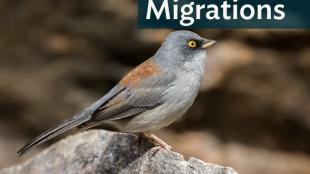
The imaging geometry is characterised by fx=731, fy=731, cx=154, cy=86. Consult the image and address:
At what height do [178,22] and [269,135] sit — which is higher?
[178,22]

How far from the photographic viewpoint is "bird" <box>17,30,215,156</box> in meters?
6.20

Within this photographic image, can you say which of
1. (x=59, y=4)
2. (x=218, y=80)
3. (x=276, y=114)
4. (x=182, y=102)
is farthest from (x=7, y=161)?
(x=182, y=102)

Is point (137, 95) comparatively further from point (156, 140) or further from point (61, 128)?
point (61, 128)

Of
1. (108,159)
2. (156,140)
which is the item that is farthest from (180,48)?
(108,159)

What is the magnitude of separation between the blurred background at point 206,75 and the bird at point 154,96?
10.1 feet

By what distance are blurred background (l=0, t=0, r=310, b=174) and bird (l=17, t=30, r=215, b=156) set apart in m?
3.07

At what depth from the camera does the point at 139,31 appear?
376 inches

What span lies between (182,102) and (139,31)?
137 inches

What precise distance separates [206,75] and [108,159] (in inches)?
131

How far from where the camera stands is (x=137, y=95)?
629 cm

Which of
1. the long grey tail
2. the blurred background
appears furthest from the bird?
the blurred background

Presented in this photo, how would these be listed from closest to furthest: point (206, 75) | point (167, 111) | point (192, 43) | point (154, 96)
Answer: point (167, 111)
point (154, 96)
point (192, 43)
point (206, 75)

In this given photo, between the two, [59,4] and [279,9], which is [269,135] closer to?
[279,9]

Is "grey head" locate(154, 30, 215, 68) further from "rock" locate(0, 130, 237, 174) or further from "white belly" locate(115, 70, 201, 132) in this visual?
"rock" locate(0, 130, 237, 174)
